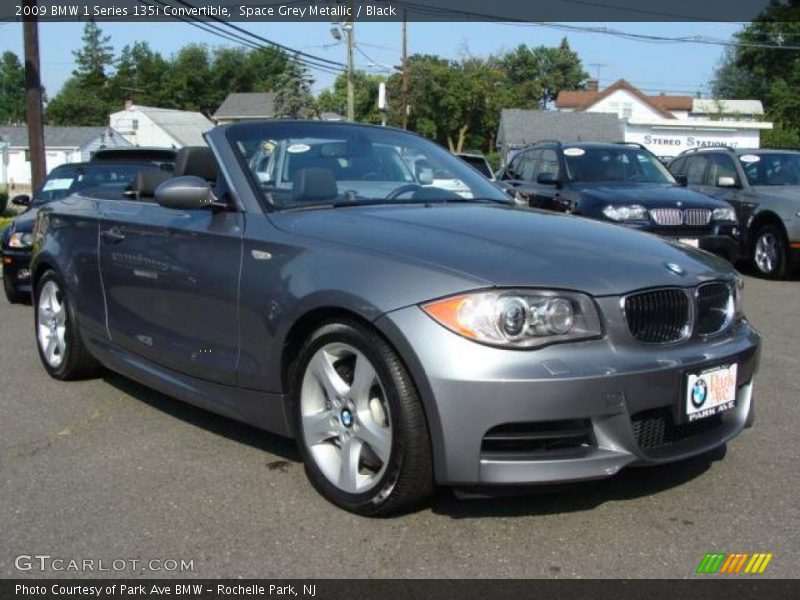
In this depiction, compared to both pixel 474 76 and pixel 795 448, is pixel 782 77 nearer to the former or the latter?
pixel 474 76

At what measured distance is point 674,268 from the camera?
3.54 meters

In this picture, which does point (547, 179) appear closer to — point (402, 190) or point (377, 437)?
point (402, 190)

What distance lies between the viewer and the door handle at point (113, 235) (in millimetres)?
4770

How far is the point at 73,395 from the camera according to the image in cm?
539

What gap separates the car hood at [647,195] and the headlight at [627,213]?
2.7 inches

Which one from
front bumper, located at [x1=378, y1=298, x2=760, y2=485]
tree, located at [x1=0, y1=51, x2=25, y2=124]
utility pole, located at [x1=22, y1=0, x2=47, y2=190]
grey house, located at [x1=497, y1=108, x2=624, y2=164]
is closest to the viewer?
front bumper, located at [x1=378, y1=298, x2=760, y2=485]

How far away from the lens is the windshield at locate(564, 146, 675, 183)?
35.2ft

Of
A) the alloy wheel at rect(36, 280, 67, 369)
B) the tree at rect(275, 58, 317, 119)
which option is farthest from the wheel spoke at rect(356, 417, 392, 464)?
the tree at rect(275, 58, 317, 119)

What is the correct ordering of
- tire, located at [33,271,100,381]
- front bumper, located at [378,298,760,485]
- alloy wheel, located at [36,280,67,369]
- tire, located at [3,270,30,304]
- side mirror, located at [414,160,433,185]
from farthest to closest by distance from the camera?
tire, located at [3,270,30,304] < alloy wheel, located at [36,280,67,369] < tire, located at [33,271,100,381] < side mirror, located at [414,160,433,185] < front bumper, located at [378,298,760,485]

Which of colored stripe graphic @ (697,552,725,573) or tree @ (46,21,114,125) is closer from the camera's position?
colored stripe graphic @ (697,552,725,573)

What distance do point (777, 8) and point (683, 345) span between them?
58946 mm

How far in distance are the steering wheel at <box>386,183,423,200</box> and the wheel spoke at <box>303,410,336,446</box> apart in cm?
127

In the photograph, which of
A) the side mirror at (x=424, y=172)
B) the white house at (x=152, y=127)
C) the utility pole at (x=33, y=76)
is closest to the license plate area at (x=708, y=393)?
the side mirror at (x=424, y=172)

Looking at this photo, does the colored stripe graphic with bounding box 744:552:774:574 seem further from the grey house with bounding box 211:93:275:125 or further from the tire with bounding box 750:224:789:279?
the grey house with bounding box 211:93:275:125
